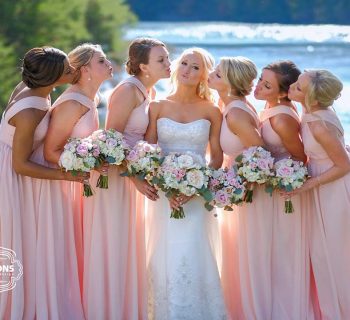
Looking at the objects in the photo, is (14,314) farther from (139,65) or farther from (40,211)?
(139,65)

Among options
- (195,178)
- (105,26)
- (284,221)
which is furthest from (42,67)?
(105,26)

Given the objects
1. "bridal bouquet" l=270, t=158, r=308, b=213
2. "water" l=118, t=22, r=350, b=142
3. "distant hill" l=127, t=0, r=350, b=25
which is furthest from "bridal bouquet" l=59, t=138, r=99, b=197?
"distant hill" l=127, t=0, r=350, b=25

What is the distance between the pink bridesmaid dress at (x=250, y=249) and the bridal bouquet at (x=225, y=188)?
300 millimetres

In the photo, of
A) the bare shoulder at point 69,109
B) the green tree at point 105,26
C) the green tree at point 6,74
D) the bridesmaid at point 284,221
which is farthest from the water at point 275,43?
the bare shoulder at point 69,109

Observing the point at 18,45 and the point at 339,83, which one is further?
the point at 18,45

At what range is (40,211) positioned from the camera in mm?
6070

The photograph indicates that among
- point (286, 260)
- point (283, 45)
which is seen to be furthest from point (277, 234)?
point (283, 45)

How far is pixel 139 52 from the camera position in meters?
6.41

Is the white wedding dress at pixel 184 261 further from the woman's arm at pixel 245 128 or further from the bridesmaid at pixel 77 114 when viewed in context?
the bridesmaid at pixel 77 114

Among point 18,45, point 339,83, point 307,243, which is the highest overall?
point 18,45

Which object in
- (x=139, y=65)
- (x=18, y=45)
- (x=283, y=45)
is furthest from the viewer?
(x=283, y=45)

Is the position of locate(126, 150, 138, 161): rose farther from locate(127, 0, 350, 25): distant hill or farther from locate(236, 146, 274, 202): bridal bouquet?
locate(127, 0, 350, 25): distant hill

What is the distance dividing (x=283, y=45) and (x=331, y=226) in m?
47.8

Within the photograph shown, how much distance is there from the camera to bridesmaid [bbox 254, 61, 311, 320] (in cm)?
617
